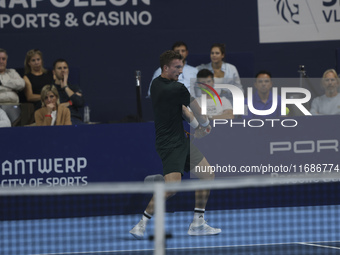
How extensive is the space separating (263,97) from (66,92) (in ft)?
8.75

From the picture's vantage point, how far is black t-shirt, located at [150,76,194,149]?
7172 mm

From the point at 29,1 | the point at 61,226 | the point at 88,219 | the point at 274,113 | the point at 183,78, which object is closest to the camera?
the point at 61,226

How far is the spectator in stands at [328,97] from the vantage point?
9.86 metres

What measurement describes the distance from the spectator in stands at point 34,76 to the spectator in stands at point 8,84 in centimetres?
19

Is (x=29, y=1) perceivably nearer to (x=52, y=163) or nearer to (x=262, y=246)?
(x=52, y=163)

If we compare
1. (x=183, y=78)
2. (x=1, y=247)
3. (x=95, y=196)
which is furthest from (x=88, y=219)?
(x=183, y=78)

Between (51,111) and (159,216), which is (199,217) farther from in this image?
(159,216)

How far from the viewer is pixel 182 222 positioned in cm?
862

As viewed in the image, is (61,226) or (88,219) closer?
(61,226)

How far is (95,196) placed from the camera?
8.98 metres

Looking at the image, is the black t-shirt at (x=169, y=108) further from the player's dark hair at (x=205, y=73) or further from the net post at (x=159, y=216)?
the net post at (x=159, y=216)

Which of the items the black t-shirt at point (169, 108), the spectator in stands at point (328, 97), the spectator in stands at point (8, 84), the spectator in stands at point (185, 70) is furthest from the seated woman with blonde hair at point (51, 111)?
the spectator in stands at point (328, 97)

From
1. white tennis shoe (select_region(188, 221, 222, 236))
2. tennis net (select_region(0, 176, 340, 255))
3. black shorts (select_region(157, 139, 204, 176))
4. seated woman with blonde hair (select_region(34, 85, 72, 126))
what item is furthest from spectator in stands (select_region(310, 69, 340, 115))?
seated woman with blonde hair (select_region(34, 85, 72, 126))

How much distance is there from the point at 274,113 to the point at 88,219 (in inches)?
107
